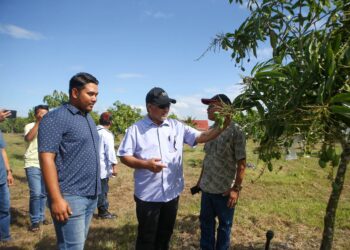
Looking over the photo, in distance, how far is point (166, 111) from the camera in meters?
3.13

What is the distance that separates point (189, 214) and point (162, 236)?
244 cm

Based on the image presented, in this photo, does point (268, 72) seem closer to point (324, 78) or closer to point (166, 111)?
point (324, 78)

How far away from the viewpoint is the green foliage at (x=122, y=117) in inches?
723

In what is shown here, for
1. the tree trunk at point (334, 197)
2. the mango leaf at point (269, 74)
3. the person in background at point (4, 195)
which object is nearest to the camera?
the mango leaf at point (269, 74)

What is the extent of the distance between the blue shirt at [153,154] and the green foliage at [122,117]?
49.8 ft

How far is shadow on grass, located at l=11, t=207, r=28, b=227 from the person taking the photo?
5.22 m

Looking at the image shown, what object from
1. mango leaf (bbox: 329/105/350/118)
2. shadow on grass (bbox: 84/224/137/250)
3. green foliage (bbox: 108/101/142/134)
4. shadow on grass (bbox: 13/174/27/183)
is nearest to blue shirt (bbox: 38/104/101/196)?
mango leaf (bbox: 329/105/350/118)

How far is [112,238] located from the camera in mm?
4586

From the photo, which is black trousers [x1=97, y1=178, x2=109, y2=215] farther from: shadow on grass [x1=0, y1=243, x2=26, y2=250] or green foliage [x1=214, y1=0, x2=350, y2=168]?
green foliage [x1=214, y1=0, x2=350, y2=168]

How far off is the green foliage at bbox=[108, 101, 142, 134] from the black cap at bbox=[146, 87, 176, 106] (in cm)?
1523

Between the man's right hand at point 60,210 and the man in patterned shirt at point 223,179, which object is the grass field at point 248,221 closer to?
the man in patterned shirt at point 223,179

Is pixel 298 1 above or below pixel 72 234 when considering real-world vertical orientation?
above

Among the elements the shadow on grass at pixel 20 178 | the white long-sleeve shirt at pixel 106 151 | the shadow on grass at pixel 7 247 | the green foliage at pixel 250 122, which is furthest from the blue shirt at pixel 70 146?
the shadow on grass at pixel 20 178

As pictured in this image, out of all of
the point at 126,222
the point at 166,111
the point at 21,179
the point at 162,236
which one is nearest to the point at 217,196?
the point at 162,236
